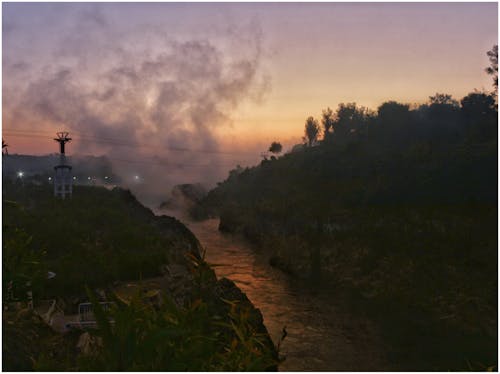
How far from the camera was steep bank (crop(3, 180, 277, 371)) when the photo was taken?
6.78 meters

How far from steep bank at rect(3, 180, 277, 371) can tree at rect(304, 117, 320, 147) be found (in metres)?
108

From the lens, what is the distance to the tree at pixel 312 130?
162m

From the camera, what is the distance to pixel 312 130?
163 meters

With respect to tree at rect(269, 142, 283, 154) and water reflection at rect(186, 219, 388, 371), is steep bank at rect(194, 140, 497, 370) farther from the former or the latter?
tree at rect(269, 142, 283, 154)

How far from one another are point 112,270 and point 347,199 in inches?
1579

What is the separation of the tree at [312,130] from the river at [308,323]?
115912 mm

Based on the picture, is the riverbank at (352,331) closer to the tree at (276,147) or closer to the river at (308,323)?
the river at (308,323)

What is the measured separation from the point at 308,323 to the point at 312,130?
447 ft

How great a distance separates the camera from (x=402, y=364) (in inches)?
1016

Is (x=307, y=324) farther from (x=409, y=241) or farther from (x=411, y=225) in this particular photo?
(x=411, y=225)

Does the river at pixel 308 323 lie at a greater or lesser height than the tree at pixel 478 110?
lesser

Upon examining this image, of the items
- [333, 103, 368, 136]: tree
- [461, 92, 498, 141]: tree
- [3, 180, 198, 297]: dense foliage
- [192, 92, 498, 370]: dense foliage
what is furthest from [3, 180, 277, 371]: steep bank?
[333, 103, 368, 136]: tree

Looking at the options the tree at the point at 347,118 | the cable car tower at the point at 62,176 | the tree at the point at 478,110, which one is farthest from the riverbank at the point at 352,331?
the tree at the point at 347,118

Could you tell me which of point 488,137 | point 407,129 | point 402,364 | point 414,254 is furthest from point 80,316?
point 407,129
